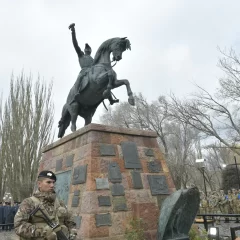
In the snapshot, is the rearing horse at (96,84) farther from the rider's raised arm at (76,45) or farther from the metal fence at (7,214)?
the metal fence at (7,214)

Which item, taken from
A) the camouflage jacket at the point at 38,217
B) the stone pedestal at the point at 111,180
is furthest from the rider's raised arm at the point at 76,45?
the camouflage jacket at the point at 38,217

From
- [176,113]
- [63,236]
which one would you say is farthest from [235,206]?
[63,236]

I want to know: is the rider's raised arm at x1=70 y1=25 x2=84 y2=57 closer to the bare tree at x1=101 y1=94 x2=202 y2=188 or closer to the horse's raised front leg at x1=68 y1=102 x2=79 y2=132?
the horse's raised front leg at x1=68 y1=102 x2=79 y2=132

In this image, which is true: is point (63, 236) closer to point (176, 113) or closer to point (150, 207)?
point (150, 207)

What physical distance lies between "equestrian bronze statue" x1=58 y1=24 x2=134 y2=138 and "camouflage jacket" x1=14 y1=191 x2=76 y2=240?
409 cm

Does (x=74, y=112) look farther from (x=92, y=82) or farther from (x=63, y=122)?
(x=92, y=82)

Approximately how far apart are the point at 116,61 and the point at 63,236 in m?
5.36

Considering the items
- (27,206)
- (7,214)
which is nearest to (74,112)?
(27,206)

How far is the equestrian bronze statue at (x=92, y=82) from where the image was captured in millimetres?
7109

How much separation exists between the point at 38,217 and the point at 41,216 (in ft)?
0.10

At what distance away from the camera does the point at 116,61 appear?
7473mm

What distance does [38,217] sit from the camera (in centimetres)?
276

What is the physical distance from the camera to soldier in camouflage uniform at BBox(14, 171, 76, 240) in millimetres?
2639

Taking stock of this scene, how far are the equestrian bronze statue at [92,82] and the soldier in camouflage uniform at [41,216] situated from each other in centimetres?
405
